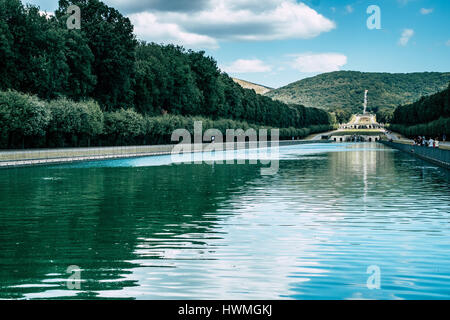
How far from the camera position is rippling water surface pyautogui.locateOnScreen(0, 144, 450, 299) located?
9.21m

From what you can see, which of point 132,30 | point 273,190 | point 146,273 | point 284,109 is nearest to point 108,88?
point 132,30

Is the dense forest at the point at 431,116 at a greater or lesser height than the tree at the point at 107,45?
lesser

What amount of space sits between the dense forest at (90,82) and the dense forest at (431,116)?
3393cm

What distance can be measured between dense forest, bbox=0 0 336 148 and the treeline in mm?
87

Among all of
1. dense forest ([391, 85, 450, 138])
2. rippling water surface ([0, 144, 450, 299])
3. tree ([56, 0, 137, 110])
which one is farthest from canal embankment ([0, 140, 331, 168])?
dense forest ([391, 85, 450, 138])

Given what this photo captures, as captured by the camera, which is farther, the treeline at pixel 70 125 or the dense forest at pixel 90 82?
the dense forest at pixel 90 82

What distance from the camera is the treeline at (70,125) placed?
52.7 metres

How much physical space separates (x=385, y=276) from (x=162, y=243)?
477 cm

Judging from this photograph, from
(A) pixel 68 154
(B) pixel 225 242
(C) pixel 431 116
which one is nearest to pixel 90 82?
(A) pixel 68 154

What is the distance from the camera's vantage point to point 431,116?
448 ft

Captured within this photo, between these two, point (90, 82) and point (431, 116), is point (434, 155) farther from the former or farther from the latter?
point (431, 116)

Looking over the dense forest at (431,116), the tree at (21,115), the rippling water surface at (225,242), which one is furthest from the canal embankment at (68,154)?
the dense forest at (431,116)

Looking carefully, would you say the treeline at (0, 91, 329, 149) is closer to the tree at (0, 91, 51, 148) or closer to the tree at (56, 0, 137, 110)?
the tree at (0, 91, 51, 148)

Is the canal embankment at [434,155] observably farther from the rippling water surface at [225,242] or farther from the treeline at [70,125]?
the treeline at [70,125]
